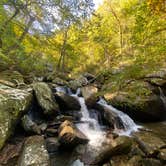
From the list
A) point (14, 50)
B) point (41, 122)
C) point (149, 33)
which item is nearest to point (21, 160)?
point (41, 122)

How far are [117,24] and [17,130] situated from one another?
19060mm

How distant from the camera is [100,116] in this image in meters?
9.89

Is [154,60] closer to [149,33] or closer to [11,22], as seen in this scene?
[149,33]

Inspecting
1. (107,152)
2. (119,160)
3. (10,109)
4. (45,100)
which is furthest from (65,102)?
(119,160)

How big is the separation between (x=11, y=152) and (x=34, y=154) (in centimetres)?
89

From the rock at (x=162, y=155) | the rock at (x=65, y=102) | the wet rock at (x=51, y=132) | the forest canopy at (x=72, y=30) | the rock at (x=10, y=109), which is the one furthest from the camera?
the rock at (x=65, y=102)

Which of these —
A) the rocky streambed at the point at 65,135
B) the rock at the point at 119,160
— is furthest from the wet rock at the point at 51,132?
the rock at the point at 119,160

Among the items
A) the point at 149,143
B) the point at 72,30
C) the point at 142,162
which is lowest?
the point at 142,162

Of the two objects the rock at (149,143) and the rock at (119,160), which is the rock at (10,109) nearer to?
the rock at (119,160)

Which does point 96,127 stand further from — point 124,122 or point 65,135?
point 65,135

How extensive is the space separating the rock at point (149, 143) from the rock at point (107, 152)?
68cm

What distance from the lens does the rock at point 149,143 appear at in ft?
21.1

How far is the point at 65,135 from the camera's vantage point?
6.64 metres

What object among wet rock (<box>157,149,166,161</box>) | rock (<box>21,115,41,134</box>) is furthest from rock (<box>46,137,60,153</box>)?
wet rock (<box>157,149,166,161</box>)
